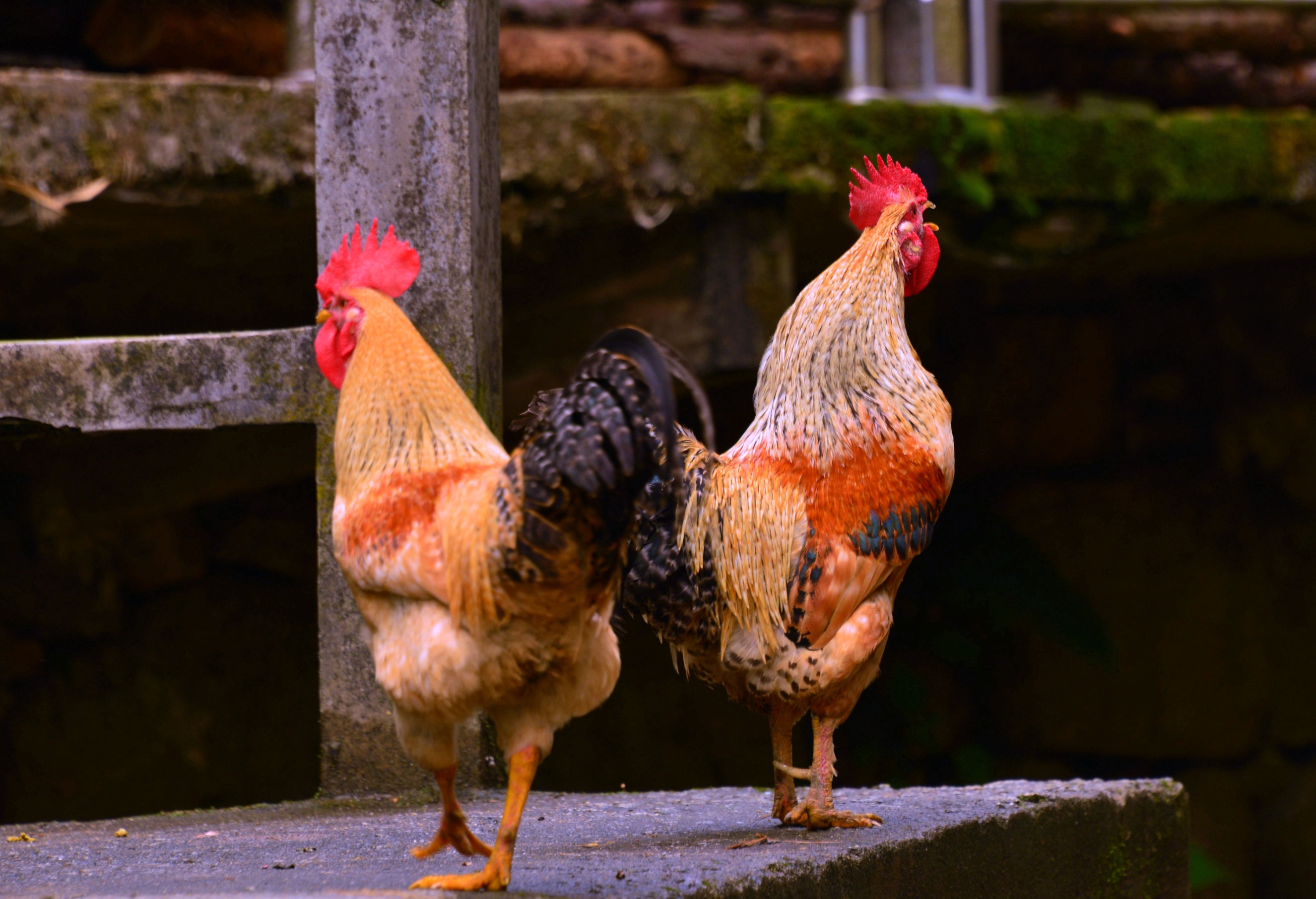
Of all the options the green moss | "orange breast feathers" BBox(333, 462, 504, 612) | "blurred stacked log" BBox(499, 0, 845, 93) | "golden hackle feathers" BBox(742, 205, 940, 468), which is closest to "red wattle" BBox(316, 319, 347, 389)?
"orange breast feathers" BBox(333, 462, 504, 612)

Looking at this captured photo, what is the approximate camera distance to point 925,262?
126 inches

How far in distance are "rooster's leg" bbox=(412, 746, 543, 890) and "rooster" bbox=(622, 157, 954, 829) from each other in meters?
0.65

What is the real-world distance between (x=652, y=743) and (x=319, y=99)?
4.22 metres

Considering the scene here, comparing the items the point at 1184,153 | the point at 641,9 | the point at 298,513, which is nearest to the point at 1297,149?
the point at 1184,153

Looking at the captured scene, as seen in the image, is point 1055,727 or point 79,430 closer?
point 79,430

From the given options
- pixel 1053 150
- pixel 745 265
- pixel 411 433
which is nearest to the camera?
pixel 411 433

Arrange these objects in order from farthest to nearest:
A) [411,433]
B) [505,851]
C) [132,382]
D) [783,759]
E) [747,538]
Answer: [132,382], [783,759], [747,538], [411,433], [505,851]

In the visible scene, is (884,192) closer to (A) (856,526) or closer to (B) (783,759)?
(A) (856,526)

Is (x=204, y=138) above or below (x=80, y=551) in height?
above

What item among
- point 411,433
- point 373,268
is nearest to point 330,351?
point 373,268

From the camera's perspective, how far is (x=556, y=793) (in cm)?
379

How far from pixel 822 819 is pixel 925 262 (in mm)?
1401

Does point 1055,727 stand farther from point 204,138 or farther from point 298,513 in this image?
point 204,138

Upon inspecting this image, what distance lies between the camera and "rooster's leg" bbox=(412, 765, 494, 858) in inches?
100
